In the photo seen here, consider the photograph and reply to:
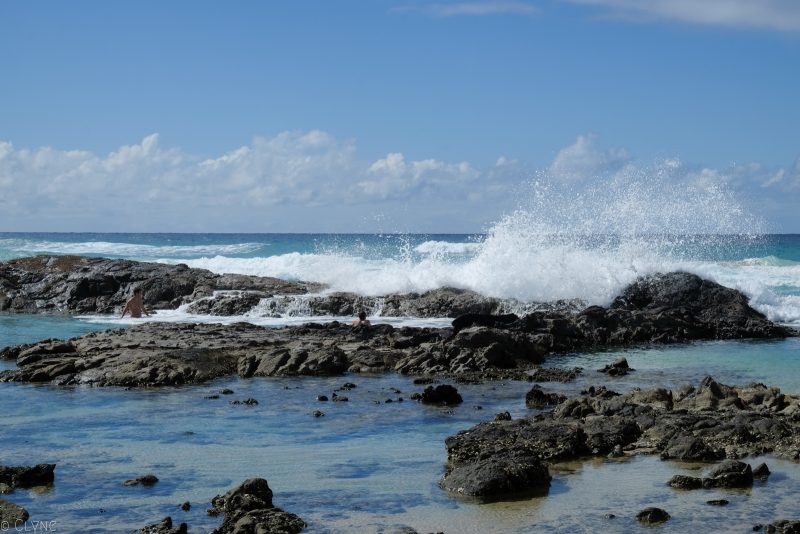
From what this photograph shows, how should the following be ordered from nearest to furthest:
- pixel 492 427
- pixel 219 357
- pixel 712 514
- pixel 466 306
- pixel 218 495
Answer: pixel 712 514
pixel 218 495
pixel 492 427
pixel 219 357
pixel 466 306

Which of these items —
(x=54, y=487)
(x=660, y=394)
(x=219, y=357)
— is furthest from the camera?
(x=219, y=357)

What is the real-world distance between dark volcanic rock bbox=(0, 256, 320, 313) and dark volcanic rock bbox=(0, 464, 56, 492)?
903 inches

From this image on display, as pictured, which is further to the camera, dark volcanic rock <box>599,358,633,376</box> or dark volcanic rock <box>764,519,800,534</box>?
dark volcanic rock <box>599,358,633,376</box>

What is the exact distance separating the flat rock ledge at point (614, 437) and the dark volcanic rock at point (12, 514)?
14.6 feet

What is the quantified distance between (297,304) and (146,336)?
8789 millimetres

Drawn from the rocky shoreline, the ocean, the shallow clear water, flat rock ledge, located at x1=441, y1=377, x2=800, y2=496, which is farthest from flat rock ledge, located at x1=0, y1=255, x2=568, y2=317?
flat rock ledge, located at x1=441, y1=377, x2=800, y2=496

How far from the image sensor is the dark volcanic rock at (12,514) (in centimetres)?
942

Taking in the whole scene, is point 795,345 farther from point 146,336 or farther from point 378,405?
point 146,336

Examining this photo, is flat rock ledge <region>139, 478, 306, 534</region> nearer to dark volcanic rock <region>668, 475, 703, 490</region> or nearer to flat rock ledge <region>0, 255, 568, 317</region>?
dark volcanic rock <region>668, 475, 703, 490</region>

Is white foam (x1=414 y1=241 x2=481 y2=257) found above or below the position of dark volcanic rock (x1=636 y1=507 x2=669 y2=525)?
above

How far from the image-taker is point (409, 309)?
31031 millimetres

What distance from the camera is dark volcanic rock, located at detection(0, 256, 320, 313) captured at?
3569 cm

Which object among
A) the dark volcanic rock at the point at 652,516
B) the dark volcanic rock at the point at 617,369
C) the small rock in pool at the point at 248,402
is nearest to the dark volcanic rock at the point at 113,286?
the dark volcanic rock at the point at 617,369

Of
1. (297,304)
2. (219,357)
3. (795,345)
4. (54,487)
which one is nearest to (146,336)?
(219,357)
